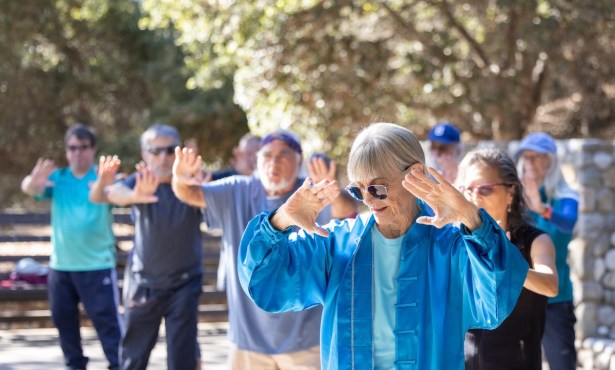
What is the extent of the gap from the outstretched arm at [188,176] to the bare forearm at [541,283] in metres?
2.03

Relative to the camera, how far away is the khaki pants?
16.7ft

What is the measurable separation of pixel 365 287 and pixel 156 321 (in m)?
3.46

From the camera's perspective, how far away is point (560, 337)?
555 centimetres

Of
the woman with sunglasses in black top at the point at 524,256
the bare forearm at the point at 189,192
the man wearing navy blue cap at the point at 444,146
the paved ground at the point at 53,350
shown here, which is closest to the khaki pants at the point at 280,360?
the bare forearm at the point at 189,192

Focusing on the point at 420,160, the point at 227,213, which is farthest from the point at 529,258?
the point at 227,213

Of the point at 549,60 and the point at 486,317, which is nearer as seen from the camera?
the point at 486,317

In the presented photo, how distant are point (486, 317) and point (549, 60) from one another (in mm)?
9747

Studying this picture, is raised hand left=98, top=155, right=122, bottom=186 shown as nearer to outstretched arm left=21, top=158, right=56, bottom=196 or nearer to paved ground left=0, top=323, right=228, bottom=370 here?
outstretched arm left=21, top=158, right=56, bottom=196

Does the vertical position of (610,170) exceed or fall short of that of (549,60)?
it falls short

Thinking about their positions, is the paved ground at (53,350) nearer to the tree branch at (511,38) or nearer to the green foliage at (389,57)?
the green foliage at (389,57)

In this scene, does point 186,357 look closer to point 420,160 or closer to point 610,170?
point 420,160

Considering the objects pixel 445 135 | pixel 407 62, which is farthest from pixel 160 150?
pixel 407 62

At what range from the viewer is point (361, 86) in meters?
12.5

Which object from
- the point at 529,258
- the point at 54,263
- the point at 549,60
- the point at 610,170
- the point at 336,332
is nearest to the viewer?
the point at 336,332
